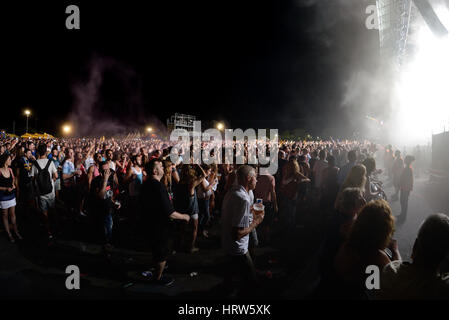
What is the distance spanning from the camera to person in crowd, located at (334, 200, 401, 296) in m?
2.11

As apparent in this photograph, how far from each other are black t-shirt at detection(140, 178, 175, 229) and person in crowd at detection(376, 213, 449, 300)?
273 cm

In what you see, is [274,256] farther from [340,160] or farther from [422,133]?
[422,133]

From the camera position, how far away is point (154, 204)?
3727 mm

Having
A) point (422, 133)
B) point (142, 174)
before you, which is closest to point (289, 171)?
point (142, 174)

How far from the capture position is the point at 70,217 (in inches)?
285

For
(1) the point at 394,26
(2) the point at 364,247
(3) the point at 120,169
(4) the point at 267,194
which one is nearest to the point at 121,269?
(4) the point at 267,194

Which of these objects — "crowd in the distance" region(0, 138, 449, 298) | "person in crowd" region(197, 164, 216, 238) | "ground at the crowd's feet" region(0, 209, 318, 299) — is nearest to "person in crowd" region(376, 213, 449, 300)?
"crowd in the distance" region(0, 138, 449, 298)

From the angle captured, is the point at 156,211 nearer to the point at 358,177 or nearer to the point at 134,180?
the point at 134,180

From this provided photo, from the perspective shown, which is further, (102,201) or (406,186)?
(406,186)

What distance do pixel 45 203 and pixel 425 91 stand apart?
33.2 meters

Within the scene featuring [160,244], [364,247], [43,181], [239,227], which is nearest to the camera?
[364,247]

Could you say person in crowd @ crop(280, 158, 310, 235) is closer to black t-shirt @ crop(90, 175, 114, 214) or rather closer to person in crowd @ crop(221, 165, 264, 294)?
person in crowd @ crop(221, 165, 264, 294)

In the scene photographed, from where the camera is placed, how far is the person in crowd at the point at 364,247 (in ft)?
6.91
